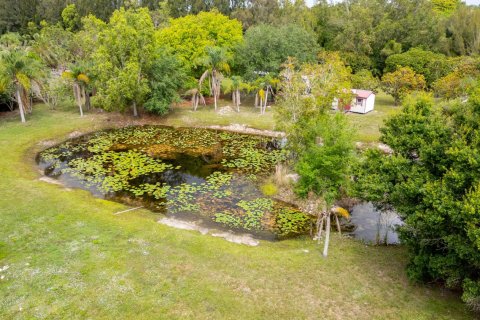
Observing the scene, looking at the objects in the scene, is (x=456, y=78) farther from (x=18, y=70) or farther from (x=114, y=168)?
(x=18, y=70)

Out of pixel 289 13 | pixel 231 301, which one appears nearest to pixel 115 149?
A: pixel 231 301

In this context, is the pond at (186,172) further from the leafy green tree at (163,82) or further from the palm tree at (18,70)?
the palm tree at (18,70)

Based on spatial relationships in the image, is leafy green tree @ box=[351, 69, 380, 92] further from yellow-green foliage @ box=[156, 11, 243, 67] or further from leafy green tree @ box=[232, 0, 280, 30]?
leafy green tree @ box=[232, 0, 280, 30]

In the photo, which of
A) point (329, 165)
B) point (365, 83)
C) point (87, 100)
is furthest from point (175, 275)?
point (365, 83)

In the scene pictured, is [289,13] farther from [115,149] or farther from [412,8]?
[115,149]

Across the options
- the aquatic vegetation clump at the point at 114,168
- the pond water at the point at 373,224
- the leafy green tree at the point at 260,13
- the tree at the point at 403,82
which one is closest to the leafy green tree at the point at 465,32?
the tree at the point at 403,82

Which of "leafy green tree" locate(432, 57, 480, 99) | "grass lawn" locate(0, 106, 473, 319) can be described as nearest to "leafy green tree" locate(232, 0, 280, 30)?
"leafy green tree" locate(432, 57, 480, 99)

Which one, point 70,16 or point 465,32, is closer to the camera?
point 465,32
